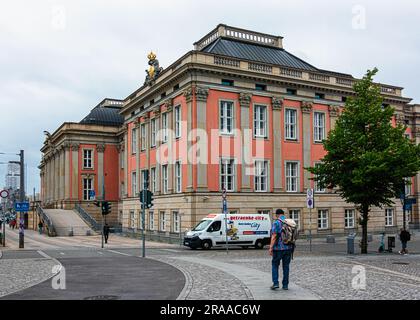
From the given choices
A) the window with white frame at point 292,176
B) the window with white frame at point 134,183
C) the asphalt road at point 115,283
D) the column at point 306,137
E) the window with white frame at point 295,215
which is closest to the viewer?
the asphalt road at point 115,283

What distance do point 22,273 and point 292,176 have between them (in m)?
27.9

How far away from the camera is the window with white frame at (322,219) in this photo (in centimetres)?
4275

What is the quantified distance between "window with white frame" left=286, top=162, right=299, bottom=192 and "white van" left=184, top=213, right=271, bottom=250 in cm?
1057

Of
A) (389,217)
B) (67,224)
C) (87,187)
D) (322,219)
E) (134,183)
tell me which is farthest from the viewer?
(87,187)

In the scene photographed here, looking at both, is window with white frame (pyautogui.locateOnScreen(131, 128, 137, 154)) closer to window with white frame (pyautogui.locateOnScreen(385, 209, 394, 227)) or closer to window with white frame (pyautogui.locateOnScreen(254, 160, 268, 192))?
window with white frame (pyautogui.locateOnScreen(254, 160, 268, 192))

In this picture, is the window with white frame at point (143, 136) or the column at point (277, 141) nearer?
the column at point (277, 141)

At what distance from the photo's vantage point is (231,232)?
30.8m

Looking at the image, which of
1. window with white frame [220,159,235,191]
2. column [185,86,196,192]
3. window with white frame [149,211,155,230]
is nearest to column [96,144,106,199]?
window with white frame [149,211,155,230]

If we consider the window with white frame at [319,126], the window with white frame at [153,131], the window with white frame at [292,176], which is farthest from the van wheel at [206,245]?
the window with white frame at [319,126]

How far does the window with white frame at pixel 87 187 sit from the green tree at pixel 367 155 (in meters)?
42.3

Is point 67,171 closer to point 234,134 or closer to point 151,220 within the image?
point 151,220

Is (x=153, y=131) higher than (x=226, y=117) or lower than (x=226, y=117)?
lower

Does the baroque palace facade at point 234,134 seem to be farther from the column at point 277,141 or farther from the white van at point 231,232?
the white van at point 231,232

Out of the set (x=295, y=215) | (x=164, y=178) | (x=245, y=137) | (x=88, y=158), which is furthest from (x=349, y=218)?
(x=88, y=158)
